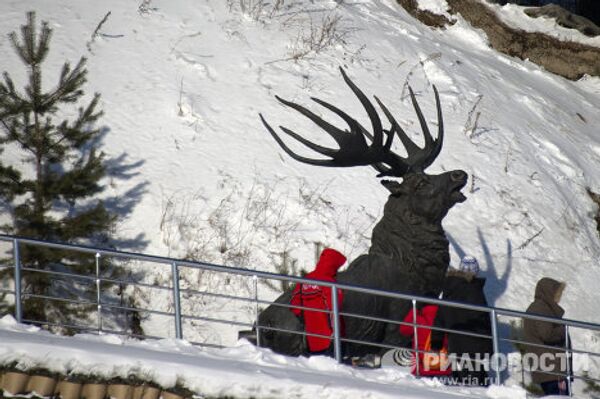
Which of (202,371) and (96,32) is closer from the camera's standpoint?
(202,371)

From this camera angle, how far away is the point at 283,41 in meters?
14.9

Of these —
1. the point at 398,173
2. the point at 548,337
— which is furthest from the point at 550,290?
the point at 398,173

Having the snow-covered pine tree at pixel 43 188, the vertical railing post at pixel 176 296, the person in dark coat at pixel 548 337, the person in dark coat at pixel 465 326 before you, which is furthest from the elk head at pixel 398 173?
the snow-covered pine tree at pixel 43 188

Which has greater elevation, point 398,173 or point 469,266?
point 398,173

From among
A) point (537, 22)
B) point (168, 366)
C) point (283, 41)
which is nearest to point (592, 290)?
point (283, 41)

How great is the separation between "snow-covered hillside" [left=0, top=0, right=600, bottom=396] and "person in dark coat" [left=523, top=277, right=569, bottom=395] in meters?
1.82

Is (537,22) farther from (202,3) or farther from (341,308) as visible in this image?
(341,308)

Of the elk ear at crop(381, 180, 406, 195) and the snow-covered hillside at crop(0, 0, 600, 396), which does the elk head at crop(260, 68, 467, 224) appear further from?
the snow-covered hillside at crop(0, 0, 600, 396)

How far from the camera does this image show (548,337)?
922 cm

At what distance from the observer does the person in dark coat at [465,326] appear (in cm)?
855

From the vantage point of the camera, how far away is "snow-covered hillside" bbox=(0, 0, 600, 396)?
1155 cm

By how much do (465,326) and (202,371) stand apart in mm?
3318

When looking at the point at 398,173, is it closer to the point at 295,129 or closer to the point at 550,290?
the point at 550,290

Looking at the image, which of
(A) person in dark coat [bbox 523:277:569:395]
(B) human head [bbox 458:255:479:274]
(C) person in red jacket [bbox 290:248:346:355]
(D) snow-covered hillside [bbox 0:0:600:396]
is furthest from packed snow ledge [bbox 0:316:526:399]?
(D) snow-covered hillside [bbox 0:0:600:396]
